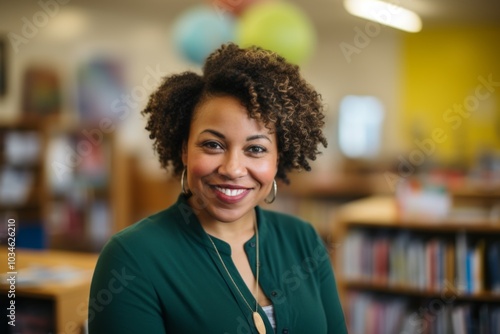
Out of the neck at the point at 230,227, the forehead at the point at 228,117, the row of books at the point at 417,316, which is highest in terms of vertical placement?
the forehead at the point at 228,117

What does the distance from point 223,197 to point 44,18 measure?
18.2 ft

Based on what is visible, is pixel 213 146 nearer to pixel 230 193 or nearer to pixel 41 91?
pixel 230 193

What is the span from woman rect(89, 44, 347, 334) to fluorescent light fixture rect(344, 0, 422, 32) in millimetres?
4817

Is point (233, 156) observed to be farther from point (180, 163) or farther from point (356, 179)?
point (356, 179)

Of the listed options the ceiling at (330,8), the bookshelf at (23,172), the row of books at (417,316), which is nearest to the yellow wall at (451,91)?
the ceiling at (330,8)

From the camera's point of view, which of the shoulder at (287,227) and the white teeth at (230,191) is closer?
the white teeth at (230,191)

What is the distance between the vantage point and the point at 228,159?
131cm

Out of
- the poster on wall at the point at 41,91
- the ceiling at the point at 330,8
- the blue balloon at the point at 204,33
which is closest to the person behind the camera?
the blue balloon at the point at 204,33

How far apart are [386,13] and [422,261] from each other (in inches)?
162

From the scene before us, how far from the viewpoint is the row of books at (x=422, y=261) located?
3027 millimetres

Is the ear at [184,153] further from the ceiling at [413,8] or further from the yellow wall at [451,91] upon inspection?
the yellow wall at [451,91]

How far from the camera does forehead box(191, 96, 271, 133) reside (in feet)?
4.33

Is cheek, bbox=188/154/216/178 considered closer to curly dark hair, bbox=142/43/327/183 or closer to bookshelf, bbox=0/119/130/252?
curly dark hair, bbox=142/43/327/183

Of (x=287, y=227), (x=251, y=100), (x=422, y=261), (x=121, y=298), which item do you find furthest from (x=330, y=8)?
(x=121, y=298)
